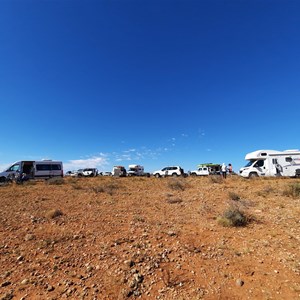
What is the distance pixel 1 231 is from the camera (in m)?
6.96

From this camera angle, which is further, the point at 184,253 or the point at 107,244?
the point at 107,244

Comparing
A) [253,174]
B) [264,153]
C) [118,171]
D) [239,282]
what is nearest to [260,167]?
[253,174]

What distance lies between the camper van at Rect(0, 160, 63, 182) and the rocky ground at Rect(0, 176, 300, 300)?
21.2 metres

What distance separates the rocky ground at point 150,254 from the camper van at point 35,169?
21.2 meters

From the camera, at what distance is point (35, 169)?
2942cm

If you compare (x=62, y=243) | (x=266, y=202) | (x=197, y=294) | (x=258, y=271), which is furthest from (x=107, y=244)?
(x=266, y=202)

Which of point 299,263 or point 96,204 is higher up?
point 96,204

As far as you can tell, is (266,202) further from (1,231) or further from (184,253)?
(1,231)

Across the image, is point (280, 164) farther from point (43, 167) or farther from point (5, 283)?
point (43, 167)

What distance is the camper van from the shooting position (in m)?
27.3

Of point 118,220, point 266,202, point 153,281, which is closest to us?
point 153,281

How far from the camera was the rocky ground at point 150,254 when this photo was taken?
13.5 ft

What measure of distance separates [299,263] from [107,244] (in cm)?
436

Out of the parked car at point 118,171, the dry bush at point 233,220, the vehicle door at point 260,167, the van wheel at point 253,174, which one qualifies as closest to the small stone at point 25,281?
the dry bush at point 233,220
